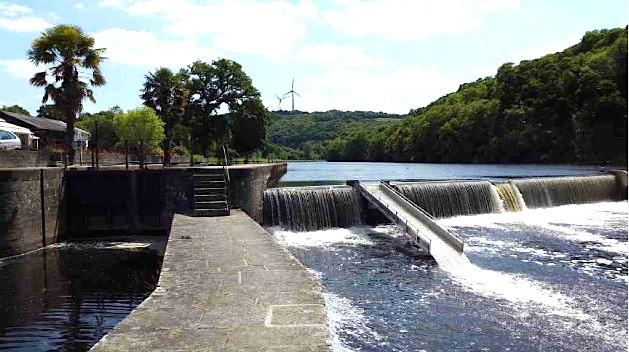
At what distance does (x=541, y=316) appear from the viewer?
1023cm

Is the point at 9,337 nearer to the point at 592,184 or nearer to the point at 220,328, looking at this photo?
the point at 220,328

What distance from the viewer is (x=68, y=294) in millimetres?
10664

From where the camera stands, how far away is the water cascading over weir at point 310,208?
2009 centimetres

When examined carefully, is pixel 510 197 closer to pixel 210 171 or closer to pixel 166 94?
pixel 210 171

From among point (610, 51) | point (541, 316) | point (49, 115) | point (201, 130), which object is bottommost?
point (541, 316)

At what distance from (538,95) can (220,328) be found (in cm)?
8087

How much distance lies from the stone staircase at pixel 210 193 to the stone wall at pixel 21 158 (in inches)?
224

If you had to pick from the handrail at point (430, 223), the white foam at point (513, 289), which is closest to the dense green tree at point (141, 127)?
the handrail at point (430, 223)

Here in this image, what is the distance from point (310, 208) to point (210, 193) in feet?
17.5

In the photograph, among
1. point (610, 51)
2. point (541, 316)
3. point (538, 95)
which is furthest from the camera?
point (538, 95)

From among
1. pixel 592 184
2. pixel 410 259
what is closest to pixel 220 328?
pixel 410 259

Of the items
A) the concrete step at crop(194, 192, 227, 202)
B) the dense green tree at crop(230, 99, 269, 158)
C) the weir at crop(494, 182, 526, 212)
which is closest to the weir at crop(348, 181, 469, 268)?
the concrete step at crop(194, 192, 227, 202)

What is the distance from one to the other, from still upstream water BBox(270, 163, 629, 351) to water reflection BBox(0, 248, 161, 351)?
3.91 m

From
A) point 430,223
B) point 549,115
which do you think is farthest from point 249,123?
point 549,115
